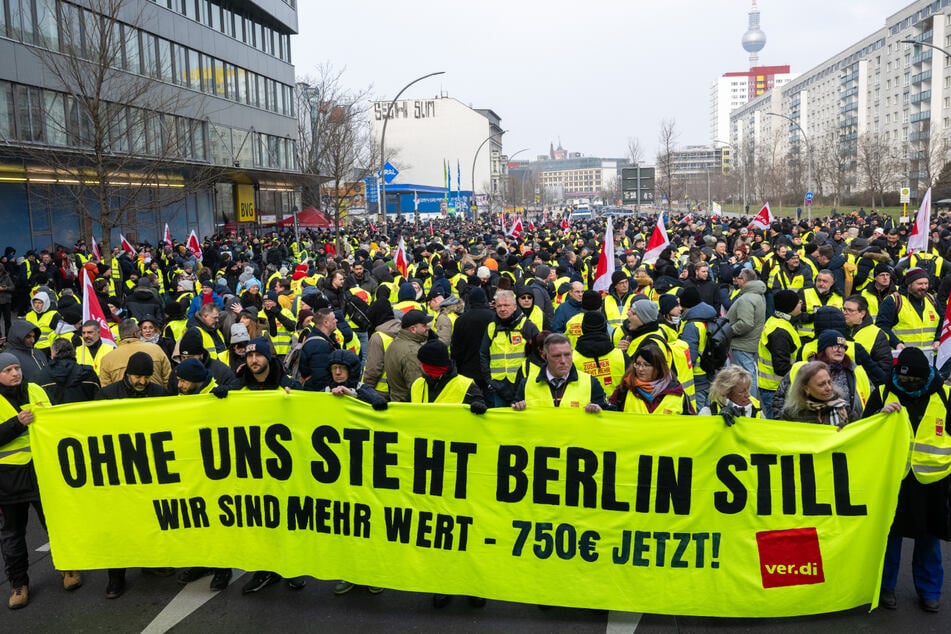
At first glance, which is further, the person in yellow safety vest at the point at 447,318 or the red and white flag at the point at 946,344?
the person in yellow safety vest at the point at 447,318

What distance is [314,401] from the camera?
5539 mm

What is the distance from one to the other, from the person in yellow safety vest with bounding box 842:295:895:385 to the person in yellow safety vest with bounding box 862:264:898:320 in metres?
1.79

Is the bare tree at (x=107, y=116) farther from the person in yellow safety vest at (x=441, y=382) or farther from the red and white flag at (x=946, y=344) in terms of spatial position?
the red and white flag at (x=946, y=344)

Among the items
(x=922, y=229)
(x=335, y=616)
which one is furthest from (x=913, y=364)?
(x=922, y=229)

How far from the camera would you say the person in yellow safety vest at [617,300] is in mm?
10156

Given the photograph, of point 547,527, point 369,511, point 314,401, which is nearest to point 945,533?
point 547,527

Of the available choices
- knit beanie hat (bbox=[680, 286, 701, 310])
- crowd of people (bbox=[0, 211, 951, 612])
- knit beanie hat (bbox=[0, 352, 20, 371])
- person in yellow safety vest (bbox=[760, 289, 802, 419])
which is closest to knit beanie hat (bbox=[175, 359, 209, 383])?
crowd of people (bbox=[0, 211, 951, 612])

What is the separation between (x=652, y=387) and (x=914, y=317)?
184 inches

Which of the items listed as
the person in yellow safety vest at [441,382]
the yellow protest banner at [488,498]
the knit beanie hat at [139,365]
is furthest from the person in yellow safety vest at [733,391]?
the knit beanie hat at [139,365]

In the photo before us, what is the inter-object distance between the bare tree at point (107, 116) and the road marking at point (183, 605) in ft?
44.5

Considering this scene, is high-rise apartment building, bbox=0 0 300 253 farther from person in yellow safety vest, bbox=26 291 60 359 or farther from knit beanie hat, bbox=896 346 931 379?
knit beanie hat, bbox=896 346 931 379

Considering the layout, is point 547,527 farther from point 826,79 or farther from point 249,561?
point 826,79

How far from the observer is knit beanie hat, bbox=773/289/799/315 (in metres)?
7.75

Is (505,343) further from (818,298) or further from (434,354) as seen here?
(818,298)
